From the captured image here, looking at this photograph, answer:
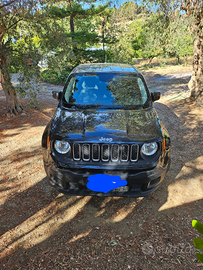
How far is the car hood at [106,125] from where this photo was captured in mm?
2740

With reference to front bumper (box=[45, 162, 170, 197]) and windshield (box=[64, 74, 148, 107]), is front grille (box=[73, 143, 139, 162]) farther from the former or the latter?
windshield (box=[64, 74, 148, 107])

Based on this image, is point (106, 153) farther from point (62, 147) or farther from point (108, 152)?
point (62, 147)

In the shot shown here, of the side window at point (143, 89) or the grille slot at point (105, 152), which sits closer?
the grille slot at point (105, 152)

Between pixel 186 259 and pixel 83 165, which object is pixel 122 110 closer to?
pixel 83 165

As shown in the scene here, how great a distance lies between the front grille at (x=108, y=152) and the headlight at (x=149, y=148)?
13cm

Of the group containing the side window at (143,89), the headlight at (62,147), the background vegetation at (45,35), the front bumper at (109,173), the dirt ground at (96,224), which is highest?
the background vegetation at (45,35)

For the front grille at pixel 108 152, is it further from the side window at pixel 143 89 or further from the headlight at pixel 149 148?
the side window at pixel 143 89

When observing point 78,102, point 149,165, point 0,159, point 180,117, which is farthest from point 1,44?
point 180,117

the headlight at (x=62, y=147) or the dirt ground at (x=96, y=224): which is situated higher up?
the headlight at (x=62, y=147)

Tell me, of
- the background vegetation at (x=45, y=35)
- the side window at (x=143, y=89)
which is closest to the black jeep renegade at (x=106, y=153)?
the side window at (x=143, y=89)

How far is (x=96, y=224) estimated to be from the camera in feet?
9.34

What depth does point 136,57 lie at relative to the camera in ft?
121

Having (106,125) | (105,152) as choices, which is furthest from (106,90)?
(105,152)

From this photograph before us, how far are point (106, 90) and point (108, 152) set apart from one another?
1.63m
